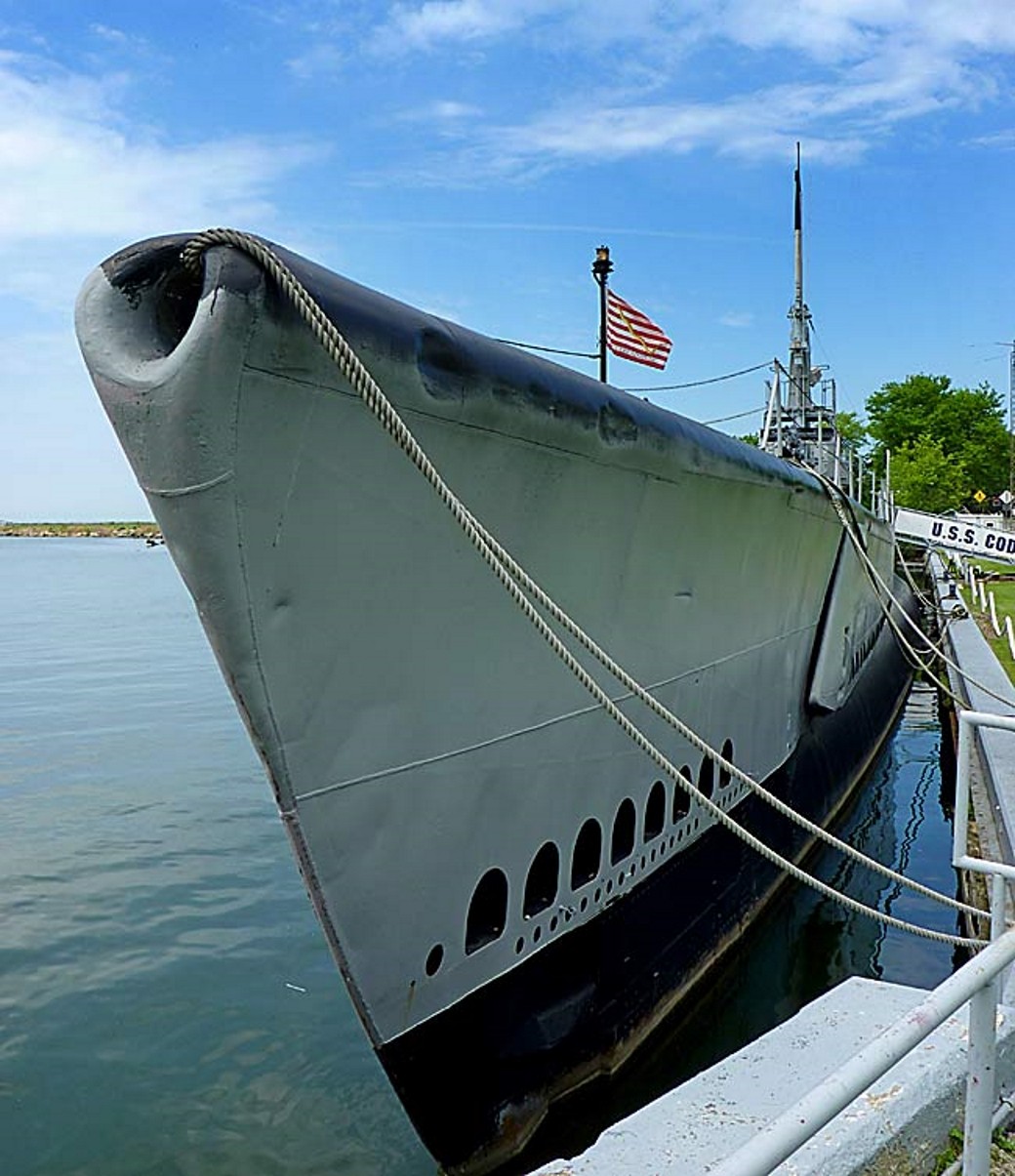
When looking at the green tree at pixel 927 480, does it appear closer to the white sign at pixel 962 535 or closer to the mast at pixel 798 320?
the white sign at pixel 962 535

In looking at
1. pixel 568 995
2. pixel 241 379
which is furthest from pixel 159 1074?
pixel 241 379

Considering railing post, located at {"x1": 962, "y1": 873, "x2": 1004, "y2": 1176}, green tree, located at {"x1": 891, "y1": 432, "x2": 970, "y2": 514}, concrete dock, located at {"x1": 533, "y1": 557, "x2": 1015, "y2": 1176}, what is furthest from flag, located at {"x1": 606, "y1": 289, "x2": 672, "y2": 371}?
green tree, located at {"x1": 891, "y1": 432, "x2": 970, "y2": 514}

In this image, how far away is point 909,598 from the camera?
25016mm

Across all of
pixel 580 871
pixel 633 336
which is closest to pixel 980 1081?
pixel 580 871

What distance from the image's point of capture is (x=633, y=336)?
995cm

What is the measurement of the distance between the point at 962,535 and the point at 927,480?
38.3 meters

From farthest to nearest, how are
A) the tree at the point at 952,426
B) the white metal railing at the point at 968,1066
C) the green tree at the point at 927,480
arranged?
the tree at the point at 952,426, the green tree at the point at 927,480, the white metal railing at the point at 968,1066

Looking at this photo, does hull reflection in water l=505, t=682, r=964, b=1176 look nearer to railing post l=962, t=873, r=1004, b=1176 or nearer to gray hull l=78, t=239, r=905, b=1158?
gray hull l=78, t=239, r=905, b=1158

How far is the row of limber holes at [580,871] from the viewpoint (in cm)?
364

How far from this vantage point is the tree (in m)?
57.1

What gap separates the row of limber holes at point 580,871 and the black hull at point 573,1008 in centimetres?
11

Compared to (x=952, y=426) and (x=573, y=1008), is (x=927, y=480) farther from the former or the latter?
(x=573, y=1008)

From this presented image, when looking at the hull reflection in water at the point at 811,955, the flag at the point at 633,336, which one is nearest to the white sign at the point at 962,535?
the hull reflection in water at the point at 811,955

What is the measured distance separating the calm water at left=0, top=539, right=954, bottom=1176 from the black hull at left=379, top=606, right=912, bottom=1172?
0.31 metres
